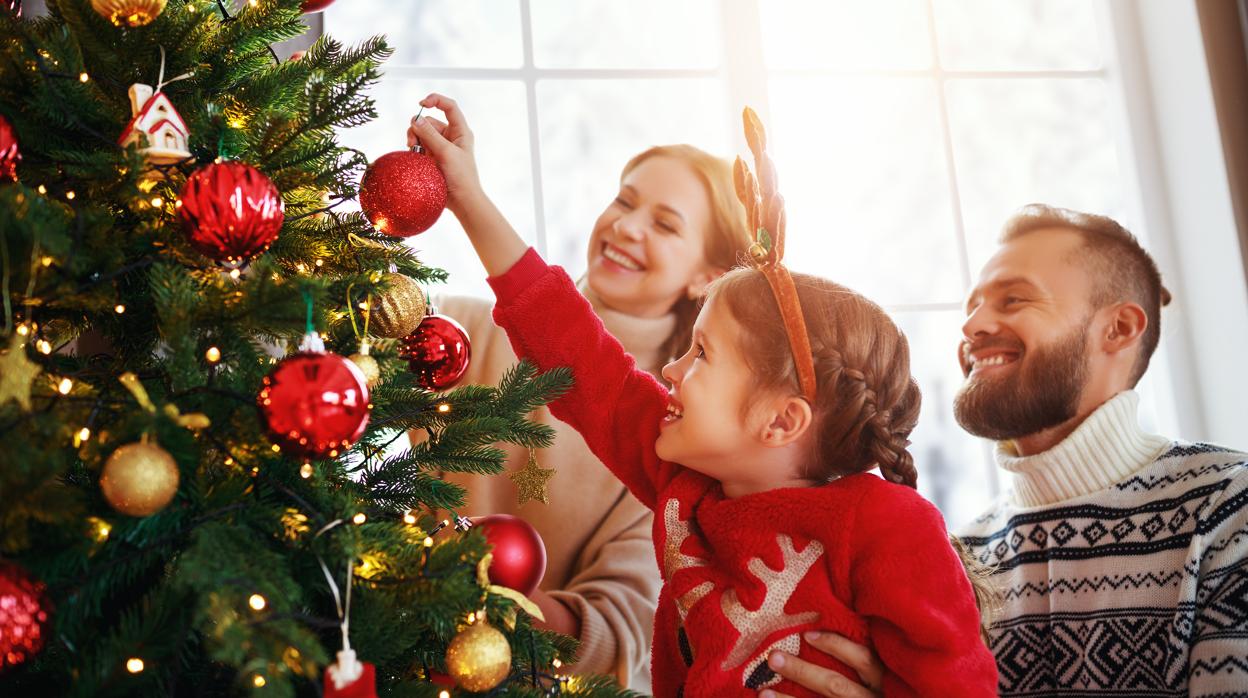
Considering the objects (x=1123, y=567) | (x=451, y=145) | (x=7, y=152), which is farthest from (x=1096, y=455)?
(x=7, y=152)

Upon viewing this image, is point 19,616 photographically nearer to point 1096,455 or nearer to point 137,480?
point 137,480

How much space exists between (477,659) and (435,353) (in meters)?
0.37

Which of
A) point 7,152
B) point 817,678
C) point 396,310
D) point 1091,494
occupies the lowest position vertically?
point 817,678

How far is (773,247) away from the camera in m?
1.14

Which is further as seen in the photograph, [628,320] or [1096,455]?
[628,320]

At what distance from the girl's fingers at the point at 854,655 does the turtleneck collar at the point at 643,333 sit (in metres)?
0.84

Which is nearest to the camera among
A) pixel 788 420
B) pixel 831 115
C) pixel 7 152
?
pixel 7 152

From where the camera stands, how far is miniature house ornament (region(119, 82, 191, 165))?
0.79 metres

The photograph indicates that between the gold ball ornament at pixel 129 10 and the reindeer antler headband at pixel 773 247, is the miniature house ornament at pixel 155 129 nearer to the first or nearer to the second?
the gold ball ornament at pixel 129 10

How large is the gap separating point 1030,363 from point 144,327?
1339mm

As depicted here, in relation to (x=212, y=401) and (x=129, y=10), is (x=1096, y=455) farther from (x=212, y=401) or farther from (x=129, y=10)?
(x=129, y=10)

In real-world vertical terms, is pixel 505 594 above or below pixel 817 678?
above

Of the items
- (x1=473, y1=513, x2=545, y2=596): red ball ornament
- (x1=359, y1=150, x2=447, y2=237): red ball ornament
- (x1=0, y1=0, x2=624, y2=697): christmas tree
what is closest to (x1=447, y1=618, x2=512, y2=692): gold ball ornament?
(x1=0, y1=0, x2=624, y2=697): christmas tree

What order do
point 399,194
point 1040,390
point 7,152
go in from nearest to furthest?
1. point 7,152
2. point 399,194
3. point 1040,390
